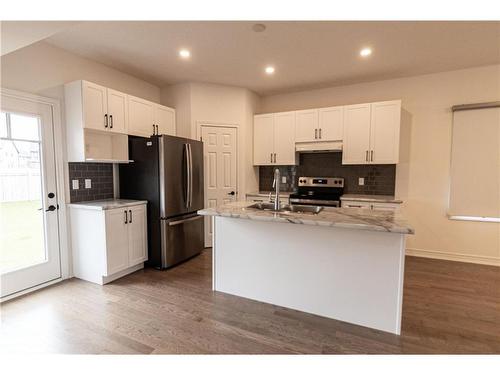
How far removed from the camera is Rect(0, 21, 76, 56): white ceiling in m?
1.53

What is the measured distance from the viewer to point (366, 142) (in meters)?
3.80

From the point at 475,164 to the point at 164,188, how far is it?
4.24 metres

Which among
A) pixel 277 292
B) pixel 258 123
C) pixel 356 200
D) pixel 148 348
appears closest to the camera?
pixel 148 348

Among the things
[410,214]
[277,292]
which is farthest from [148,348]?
[410,214]

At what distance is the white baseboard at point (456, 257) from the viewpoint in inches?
137

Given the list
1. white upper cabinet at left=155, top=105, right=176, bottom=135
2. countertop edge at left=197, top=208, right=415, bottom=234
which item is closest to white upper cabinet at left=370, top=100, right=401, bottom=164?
countertop edge at left=197, top=208, right=415, bottom=234

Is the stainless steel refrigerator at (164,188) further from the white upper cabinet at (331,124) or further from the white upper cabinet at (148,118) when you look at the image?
the white upper cabinet at (331,124)

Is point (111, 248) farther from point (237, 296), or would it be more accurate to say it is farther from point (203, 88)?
point (203, 88)

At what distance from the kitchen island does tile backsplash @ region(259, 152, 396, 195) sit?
76.4 inches

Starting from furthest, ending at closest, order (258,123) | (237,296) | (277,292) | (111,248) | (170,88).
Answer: (258,123), (170,88), (111,248), (237,296), (277,292)

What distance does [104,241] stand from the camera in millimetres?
2787

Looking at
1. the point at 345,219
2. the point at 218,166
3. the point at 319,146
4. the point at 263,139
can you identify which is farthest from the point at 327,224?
the point at 263,139

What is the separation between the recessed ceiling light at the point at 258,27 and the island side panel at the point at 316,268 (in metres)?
1.93
